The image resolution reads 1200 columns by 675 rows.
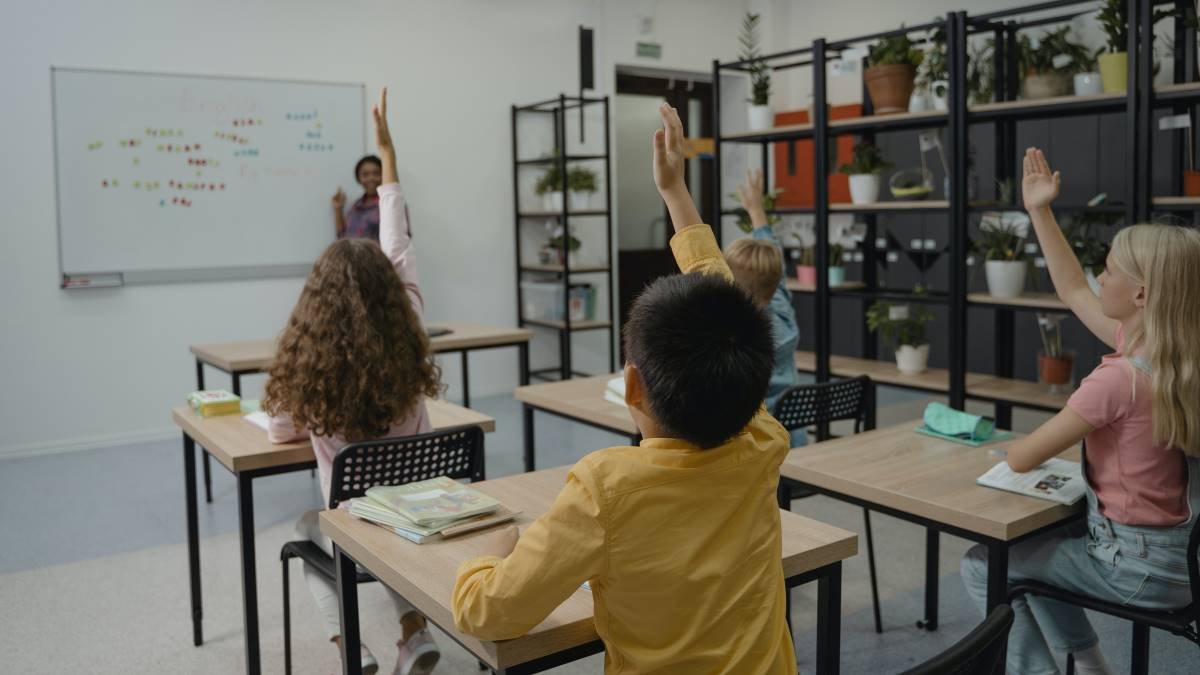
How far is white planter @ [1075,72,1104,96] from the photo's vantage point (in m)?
3.75

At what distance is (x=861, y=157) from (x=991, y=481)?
279cm

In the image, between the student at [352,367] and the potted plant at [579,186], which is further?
the potted plant at [579,186]

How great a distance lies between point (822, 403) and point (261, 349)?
2562 millimetres

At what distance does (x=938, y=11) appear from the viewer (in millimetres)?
6586

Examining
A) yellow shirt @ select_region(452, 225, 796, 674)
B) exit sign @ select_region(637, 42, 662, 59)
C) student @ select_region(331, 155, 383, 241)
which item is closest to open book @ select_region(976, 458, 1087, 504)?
yellow shirt @ select_region(452, 225, 796, 674)

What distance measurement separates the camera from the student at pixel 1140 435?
1.88 m

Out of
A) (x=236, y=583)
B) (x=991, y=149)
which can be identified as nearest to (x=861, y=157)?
(x=991, y=149)

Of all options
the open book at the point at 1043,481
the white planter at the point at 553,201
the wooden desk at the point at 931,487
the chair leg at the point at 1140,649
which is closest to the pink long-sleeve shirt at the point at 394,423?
the wooden desk at the point at 931,487

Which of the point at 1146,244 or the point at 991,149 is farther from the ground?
the point at 991,149

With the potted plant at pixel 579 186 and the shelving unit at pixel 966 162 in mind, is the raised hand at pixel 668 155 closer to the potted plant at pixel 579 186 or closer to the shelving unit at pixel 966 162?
the shelving unit at pixel 966 162

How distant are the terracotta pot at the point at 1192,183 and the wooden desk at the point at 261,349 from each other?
2733 mm

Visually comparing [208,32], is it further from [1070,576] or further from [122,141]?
[1070,576]

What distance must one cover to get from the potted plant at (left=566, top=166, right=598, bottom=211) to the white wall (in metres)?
0.50

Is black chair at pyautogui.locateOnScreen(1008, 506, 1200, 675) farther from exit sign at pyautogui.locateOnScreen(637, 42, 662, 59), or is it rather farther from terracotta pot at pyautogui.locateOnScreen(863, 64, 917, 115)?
exit sign at pyautogui.locateOnScreen(637, 42, 662, 59)
